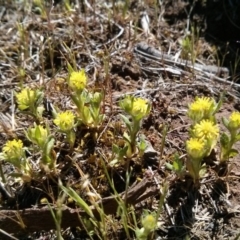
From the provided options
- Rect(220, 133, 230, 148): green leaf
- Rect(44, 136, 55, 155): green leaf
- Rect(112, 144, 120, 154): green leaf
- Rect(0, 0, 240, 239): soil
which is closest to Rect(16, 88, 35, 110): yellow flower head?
Rect(0, 0, 240, 239): soil

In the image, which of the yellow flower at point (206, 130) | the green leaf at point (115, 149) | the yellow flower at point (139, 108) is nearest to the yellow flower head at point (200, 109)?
the yellow flower at point (206, 130)

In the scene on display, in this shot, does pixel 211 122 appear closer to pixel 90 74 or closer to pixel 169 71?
pixel 169 71

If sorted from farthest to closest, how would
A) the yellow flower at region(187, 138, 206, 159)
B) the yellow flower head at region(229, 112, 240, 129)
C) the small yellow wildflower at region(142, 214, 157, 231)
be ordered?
the yellow flower head at region(229, 112, 240, 129) → the yellow flower at region(187, 138, 206, 159) → the small yellow wildflower at region(142, 214, 157, 231)

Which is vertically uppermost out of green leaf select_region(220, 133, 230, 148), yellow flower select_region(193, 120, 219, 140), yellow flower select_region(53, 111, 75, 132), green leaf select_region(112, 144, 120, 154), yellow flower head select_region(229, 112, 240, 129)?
yellow flower head select_region(229, 112, 240, 129)

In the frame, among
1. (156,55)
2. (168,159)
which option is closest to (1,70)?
(156,55)

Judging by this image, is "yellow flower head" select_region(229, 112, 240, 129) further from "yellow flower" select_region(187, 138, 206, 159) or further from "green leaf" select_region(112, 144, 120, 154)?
"green leaf" select_region(112, 144, 120, 154)

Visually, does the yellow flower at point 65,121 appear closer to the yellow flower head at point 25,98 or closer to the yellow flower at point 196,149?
the yellow flower head at point 25,98

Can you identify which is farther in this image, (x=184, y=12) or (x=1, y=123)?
(x=184, y=12)
